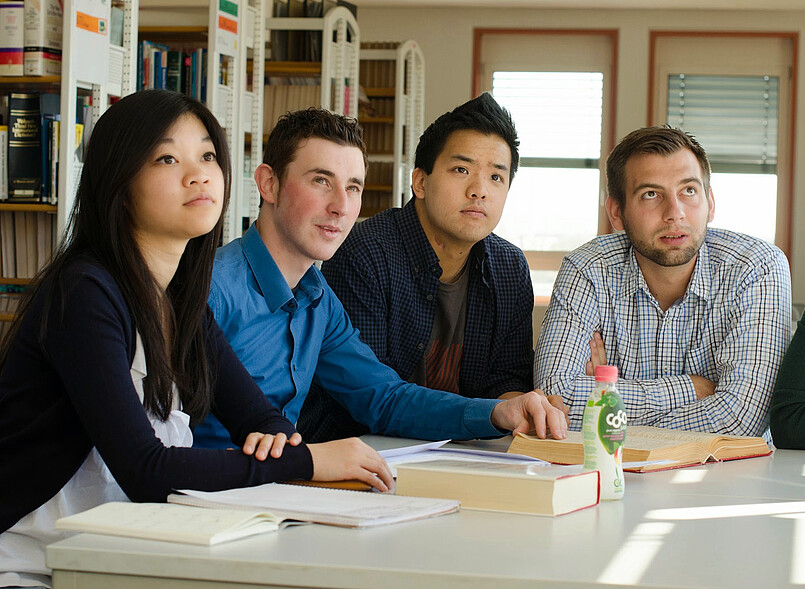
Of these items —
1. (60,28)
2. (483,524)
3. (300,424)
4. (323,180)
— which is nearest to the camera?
(483,524)

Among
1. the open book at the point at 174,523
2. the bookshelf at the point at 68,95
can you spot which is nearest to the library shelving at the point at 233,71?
the bookshelf at the point at 68,95

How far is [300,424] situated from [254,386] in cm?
61

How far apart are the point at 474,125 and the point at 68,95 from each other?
1.47 metres

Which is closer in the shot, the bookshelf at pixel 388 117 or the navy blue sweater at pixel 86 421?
the navy blue sweater at pixel 86 421

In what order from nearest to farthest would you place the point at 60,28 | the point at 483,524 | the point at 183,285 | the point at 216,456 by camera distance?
1. the point at 483,524
2. the point at 216,456
3. the point at 183,285
4. the point at 60,28

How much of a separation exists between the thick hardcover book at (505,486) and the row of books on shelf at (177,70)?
10.4ft

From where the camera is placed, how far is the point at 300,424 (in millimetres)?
2037

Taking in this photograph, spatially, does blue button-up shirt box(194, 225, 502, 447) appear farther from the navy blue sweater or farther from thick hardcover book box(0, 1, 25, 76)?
thick hardcover book box(0, 1, 25, 76)

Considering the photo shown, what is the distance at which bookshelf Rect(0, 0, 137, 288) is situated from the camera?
3.05m

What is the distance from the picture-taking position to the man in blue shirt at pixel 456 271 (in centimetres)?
225

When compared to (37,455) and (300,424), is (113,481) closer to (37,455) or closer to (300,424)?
(37,455)

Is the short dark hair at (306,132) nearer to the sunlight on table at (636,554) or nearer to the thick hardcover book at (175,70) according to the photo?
the sunlight on table at (636,554)

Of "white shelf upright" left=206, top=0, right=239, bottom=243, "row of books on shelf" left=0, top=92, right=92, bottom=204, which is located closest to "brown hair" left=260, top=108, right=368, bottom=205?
"row of books on shelf" left=0, top=92, right=92, bottom=204

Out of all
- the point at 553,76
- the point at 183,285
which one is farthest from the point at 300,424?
the point at 553,76
